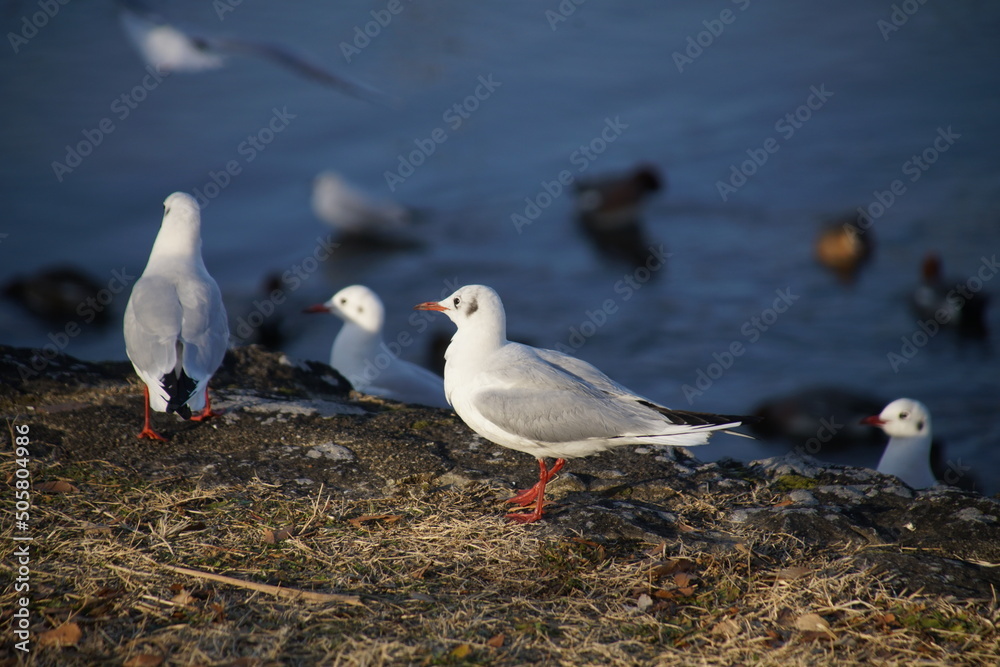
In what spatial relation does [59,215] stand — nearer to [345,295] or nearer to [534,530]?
[345,295]

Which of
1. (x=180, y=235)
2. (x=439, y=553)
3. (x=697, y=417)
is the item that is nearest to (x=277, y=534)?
(x=439, y=553)

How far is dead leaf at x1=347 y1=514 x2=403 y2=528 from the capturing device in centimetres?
421

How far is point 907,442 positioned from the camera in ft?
25.0

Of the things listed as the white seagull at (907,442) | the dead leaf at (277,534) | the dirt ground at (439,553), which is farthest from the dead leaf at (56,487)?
the white seagull at (907,442)

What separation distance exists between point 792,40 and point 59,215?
14.6 m

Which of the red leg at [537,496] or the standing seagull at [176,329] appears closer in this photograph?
the red leg at [537,496]

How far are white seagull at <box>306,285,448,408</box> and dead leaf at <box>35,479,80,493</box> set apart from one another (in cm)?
341

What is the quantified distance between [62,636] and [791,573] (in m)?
2.79

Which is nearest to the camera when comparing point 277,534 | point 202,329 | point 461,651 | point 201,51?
point 461,651

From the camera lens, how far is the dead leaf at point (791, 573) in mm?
3785

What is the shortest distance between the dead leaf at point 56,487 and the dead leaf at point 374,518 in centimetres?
134

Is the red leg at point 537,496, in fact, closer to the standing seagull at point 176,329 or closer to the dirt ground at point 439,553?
the dirt ground at point 439,553

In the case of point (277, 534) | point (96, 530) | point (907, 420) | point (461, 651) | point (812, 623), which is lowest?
point (96, 530)

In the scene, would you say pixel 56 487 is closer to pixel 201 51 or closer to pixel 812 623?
pixel 812 623
